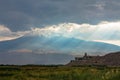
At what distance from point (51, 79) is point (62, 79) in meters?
2.62

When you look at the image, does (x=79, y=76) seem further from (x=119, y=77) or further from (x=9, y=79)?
(x=9, y=79)

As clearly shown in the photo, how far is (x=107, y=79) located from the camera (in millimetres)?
56531

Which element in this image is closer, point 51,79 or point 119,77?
point 119,77

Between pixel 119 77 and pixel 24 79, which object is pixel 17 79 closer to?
pixel 24 79

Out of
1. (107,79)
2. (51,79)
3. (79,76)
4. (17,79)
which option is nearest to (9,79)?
(17,79)

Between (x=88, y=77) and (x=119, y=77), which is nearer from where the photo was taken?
(x=119, y=77)

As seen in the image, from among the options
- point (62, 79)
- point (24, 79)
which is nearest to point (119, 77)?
point (62, 79)

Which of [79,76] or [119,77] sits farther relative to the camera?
[79,76]

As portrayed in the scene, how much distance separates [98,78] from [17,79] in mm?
13738

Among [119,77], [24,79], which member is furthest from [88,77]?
[24,79]

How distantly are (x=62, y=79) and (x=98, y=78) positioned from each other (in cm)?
676

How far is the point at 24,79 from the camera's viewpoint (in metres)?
59.3

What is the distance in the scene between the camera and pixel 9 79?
58.8 metres

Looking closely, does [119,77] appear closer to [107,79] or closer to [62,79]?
[107,79]
